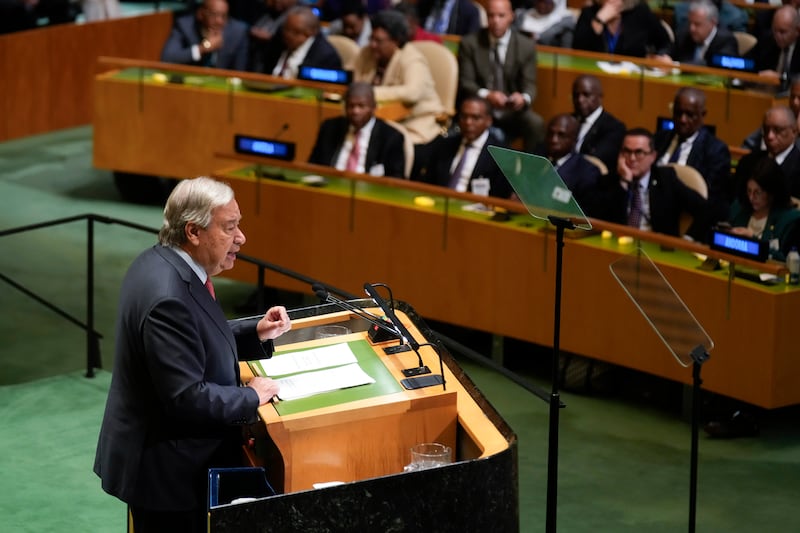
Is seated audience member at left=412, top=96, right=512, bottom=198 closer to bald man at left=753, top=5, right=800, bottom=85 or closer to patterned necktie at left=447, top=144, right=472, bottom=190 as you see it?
patterned necktie at left=447, top=144, right=472, bottom=190

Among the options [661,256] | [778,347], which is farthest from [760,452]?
[661,256]

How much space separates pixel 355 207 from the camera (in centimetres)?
714

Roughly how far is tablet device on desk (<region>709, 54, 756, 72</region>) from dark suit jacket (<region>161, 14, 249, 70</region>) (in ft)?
10.5

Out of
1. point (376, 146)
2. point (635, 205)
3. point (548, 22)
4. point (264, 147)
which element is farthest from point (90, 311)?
point (548, 22)

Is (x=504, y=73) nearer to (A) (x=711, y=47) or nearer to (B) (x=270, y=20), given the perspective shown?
(A) (x=711, y=47)

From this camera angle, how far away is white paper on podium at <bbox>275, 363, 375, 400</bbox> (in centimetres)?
328

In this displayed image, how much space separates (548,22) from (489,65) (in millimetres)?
1634

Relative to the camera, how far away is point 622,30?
31.4 feet

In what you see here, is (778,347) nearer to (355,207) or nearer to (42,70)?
(355,207)

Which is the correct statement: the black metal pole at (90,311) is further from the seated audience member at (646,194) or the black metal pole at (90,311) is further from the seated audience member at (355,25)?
the seated audience member at (355,25)

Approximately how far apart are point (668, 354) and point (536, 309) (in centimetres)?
71

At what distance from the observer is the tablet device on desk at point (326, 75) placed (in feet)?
28.2

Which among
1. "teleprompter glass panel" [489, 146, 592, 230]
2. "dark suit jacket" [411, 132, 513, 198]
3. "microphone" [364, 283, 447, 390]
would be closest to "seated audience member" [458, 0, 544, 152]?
"dark suit jacket" [411, 132, 513, 198]

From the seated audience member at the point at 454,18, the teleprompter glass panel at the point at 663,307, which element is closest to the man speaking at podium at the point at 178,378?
the teleprompter glass panel at the point at 663,307
